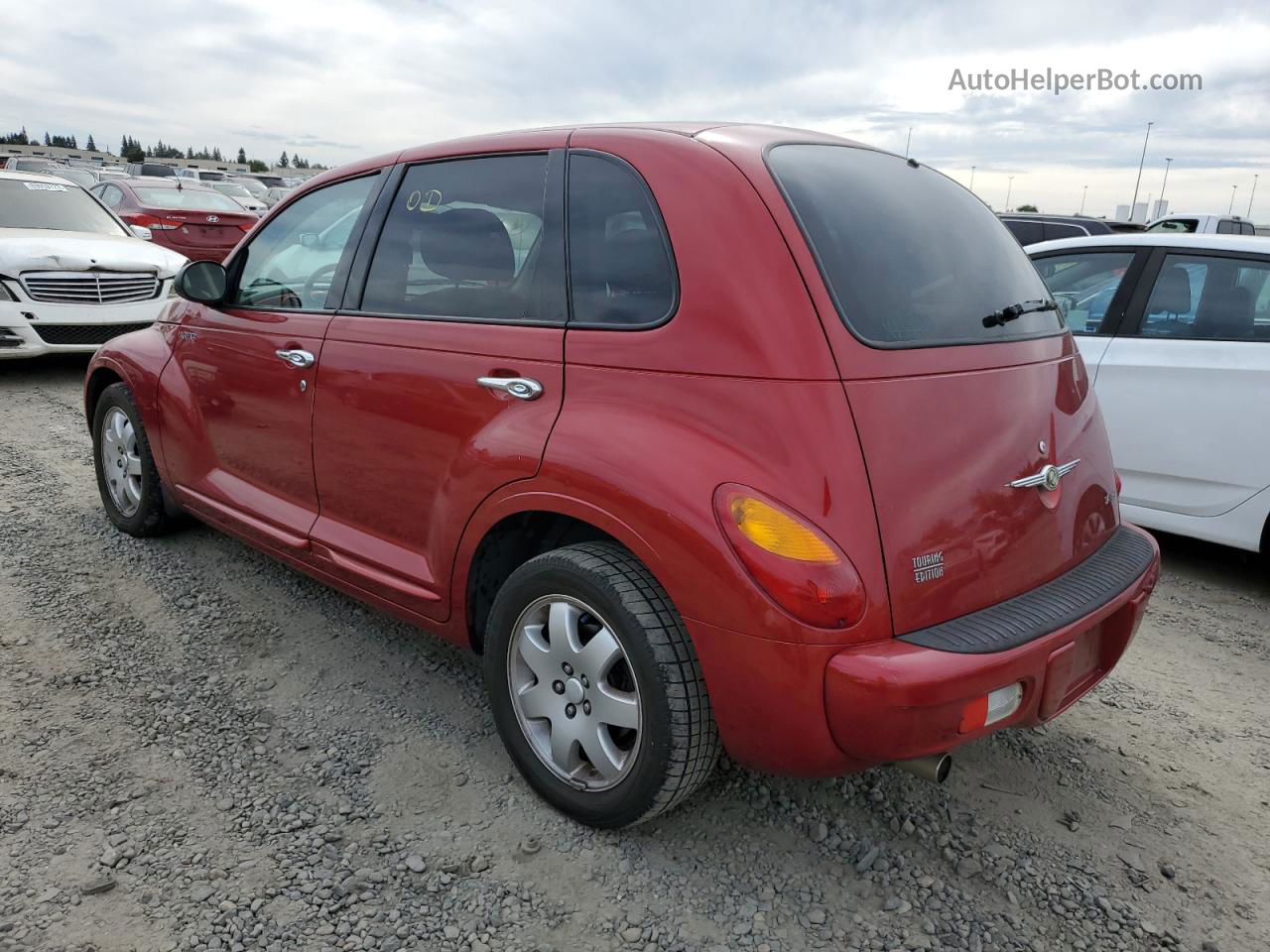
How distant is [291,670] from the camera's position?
3326 mm

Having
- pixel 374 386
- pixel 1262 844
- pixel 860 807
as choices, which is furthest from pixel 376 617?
pixel 1262 844

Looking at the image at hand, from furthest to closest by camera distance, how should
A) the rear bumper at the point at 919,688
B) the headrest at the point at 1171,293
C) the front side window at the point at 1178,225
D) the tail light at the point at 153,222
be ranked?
1. the front side window at the point at 1178,225
2. the tail light at the point at 153,222
3. the headrest at the point at 1171,293
4. the rear bumper at the point at 919,688

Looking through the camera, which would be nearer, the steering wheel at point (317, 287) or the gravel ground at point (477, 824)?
the gravel ground at point (477, 824)

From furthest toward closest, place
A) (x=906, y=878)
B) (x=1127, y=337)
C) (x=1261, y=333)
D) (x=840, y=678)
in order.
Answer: (x=1127, y=337), (x=1261, y=333), (x=906, y=878), (x=840, y=678)

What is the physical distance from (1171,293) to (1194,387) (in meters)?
0.54

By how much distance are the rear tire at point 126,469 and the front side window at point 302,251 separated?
3.27 feet

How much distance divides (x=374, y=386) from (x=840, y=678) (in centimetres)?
168

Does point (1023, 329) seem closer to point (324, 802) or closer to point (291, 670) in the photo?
point (324, 802)

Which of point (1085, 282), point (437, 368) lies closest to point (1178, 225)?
point (1085, 282)

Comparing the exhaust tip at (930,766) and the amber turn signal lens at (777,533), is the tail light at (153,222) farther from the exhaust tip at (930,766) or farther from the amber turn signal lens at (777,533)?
the exhaust tip at (930,766)

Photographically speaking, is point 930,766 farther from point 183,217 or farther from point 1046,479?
point 183,217

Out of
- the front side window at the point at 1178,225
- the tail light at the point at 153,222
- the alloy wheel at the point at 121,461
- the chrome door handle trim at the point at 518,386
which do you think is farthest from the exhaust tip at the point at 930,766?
the front side window at the point at 1178,225

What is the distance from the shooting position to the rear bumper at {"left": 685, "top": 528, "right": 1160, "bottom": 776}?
2.00 meters

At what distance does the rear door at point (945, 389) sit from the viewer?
2113mm
